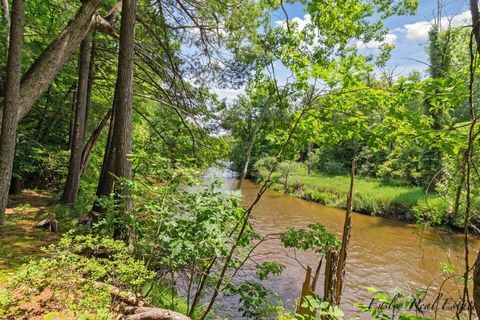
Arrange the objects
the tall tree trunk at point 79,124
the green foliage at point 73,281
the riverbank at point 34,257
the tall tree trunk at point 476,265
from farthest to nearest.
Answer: the tall tree trunk at point 79,124
the riverbank at point 34,257
the green foliage at point 73,281
the tall tree trunk at point 476,265

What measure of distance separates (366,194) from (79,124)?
14.5 m

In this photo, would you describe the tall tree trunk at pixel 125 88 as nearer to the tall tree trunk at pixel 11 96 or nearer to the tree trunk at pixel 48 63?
the tree trunk at pixel 48 63

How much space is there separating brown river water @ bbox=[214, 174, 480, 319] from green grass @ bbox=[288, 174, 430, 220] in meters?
0.75

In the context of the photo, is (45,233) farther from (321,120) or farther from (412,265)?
(412,265)

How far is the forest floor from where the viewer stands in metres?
3.82

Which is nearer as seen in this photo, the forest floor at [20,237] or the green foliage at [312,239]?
the green foliage at [312,239]

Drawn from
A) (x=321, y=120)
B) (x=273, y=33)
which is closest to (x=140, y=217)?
(x=321, y=120)

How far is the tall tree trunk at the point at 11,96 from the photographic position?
151 inches

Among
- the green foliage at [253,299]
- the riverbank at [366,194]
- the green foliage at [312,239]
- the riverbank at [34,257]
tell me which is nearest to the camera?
the riverbank at [34,257]

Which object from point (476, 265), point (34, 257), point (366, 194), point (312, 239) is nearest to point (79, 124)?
point (34, 257)

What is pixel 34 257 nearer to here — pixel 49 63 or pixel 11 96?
pixel 11 96

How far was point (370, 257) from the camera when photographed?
9656 millimetres

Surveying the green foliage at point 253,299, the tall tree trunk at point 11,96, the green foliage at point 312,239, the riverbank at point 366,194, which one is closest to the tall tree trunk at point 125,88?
the tall tree trunk at point 11,96

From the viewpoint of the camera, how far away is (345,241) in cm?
274
